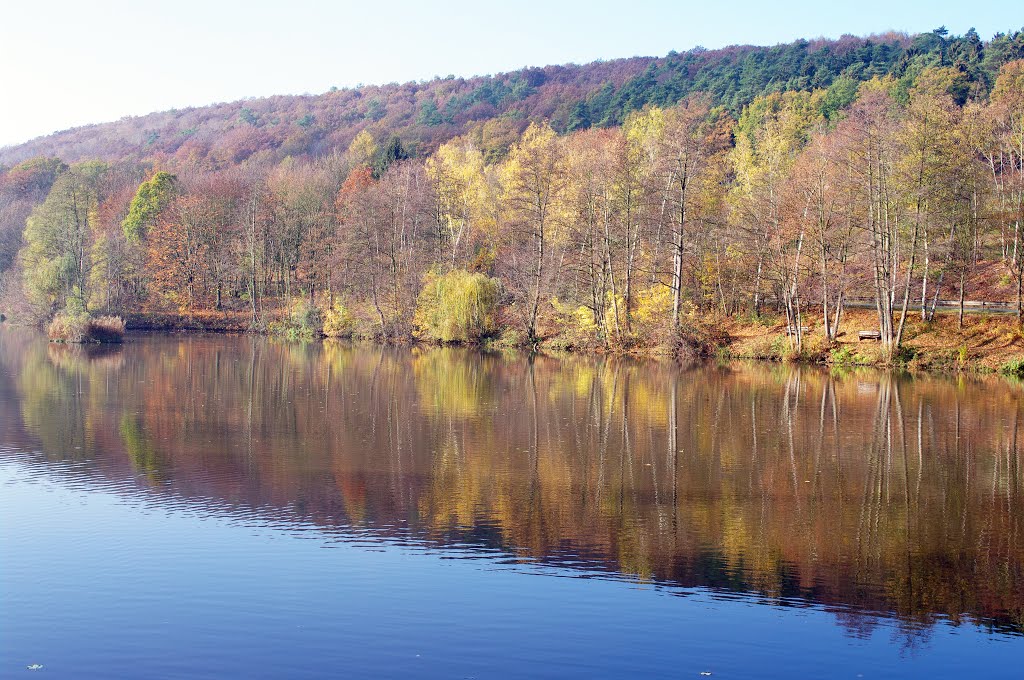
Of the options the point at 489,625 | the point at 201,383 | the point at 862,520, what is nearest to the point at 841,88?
the point at 201,383

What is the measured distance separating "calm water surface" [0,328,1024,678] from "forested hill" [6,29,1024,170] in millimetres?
Result: 58940

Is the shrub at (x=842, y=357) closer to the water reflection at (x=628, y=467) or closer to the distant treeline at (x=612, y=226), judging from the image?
the distant treeline at (x=612, y=226)

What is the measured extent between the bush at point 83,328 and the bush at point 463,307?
1749 cm

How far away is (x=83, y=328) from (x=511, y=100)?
89.1 m

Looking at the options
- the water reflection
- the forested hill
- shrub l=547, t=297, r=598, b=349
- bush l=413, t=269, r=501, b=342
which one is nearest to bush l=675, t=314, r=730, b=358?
shrub l=547, t=297, r=598, b=349

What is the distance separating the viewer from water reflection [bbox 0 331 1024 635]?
38.6 ft

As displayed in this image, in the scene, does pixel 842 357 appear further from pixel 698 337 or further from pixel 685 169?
pixel 685 169

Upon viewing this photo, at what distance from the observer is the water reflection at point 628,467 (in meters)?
11.8

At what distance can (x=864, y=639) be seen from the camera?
948 cm

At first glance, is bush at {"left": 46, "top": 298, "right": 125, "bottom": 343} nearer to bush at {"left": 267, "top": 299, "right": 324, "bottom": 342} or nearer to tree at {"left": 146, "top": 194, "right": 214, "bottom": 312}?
bush at {"left": 267, "top": 299, "right": 324, "bottom": 342}

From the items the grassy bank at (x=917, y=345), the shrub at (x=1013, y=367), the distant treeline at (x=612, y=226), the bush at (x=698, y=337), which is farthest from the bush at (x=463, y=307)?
the shrub at (x=1013, y=367)

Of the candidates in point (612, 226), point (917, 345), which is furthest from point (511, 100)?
point (917, 345)

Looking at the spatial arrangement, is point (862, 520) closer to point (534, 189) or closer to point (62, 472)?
point (62, 472)

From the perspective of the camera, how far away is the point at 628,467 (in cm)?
1753
